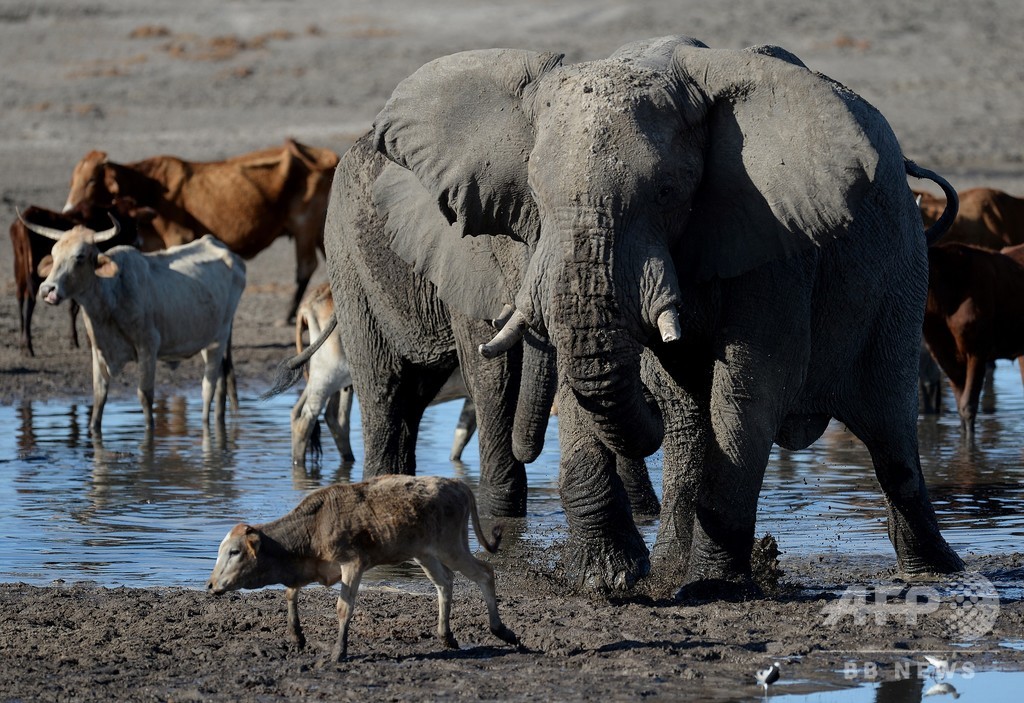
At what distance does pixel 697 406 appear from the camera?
7.04 metres

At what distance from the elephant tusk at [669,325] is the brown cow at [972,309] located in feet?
24.0

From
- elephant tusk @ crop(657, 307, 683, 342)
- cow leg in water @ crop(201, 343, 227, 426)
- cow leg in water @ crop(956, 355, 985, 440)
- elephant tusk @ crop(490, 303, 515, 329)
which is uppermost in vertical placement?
elephant tusk @ crop(657, 307, 683, 342)

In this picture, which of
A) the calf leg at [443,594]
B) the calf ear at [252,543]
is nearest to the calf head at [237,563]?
the calf ear at [252,543]

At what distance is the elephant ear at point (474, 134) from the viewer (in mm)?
6434

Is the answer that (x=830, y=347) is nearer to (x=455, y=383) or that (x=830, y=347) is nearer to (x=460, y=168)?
(x=460, y=168)

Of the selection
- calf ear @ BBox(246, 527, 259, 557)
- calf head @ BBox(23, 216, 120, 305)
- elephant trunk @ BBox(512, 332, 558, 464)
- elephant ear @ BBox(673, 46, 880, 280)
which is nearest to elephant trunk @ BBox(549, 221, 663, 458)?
elephant ear @ BBox(673, 46, 880, 280)

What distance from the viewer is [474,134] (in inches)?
258

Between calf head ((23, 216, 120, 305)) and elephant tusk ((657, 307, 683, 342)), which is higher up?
elephant tusk ((657, 307, 683, 342))

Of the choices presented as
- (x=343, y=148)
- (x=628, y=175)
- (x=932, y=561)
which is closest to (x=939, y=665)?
(x=932, y=561)

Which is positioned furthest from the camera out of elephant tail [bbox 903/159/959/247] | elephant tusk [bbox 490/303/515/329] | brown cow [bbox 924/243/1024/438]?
brown cow [bbox 924/243/1024/438]

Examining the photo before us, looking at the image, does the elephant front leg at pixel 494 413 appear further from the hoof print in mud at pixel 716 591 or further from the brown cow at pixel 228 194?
the brown cow at pixel 228 194

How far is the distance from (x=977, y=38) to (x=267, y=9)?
1513 centimetres

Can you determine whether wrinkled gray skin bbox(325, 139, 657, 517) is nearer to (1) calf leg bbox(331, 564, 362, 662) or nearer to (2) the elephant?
(2) the elephant

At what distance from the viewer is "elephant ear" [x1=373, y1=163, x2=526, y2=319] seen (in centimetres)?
742
